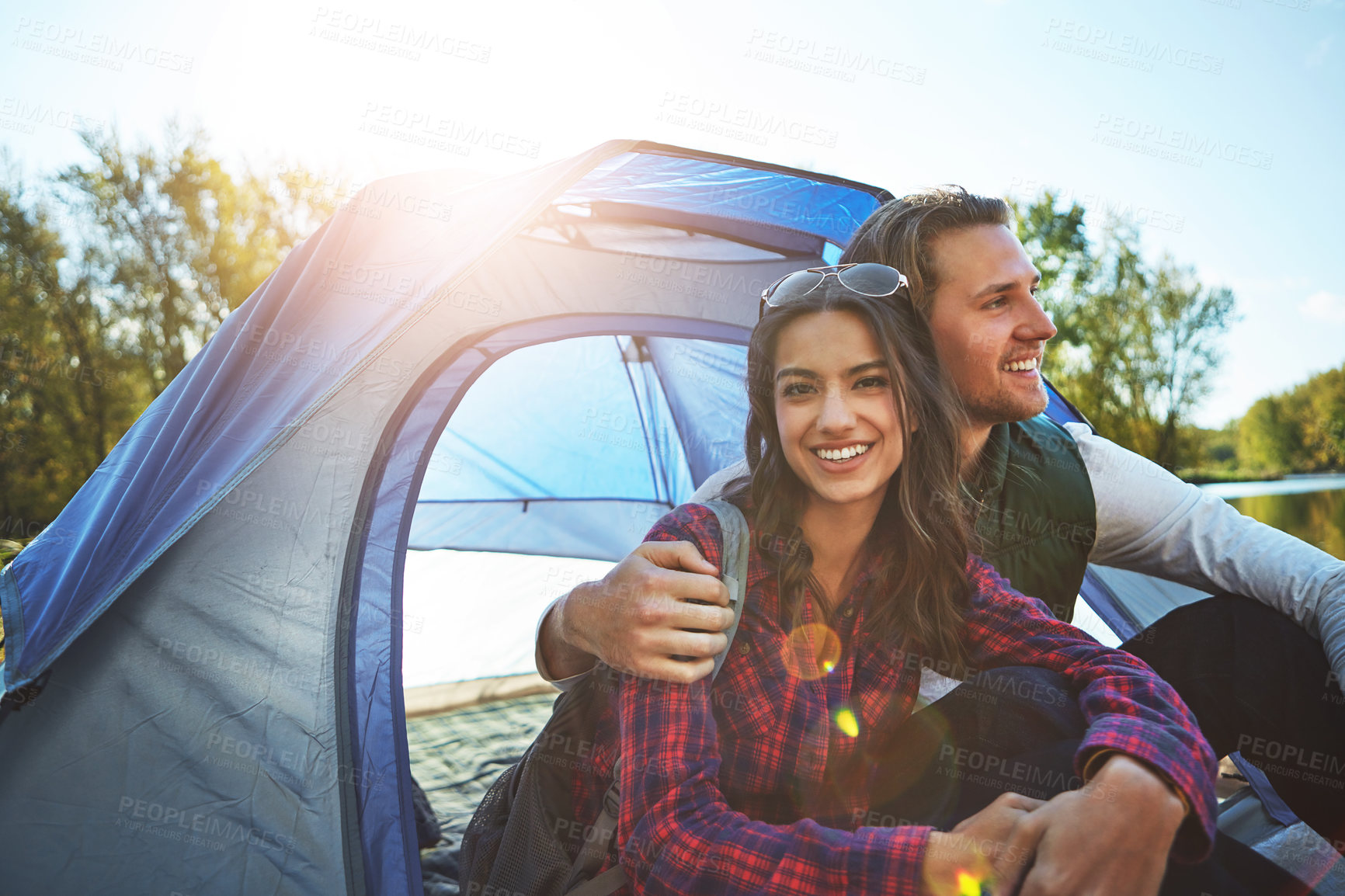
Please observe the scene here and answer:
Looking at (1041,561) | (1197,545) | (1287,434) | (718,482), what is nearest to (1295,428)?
(1287,434)

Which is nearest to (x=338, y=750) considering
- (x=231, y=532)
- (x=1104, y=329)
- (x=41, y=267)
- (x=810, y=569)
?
(x=231, y=532)

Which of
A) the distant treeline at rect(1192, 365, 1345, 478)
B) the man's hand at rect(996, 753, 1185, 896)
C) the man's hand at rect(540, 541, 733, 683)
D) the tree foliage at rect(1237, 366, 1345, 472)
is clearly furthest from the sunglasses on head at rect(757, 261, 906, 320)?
the tree foliage at rect(1237, 366, 1345, 472)

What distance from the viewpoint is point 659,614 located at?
42.6 inches

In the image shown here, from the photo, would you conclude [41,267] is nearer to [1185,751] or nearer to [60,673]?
[60,673]

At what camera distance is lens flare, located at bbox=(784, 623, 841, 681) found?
1.25 metres

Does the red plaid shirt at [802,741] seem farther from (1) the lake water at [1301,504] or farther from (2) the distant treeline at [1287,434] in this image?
(2) the distant treeline at [1287,434]

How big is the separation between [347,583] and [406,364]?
2.01ft

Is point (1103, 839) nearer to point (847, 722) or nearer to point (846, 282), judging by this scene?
point (847, 722)

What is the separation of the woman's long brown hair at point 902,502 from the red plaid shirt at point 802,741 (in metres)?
0.04

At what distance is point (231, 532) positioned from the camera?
1756 mm

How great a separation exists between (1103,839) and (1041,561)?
3.33ft

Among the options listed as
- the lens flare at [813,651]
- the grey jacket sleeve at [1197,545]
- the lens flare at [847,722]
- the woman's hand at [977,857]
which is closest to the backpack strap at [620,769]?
the lens flare at [813,651]

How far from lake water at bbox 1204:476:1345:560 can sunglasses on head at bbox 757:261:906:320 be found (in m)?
8.24

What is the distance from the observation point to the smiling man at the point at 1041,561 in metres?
1.13
